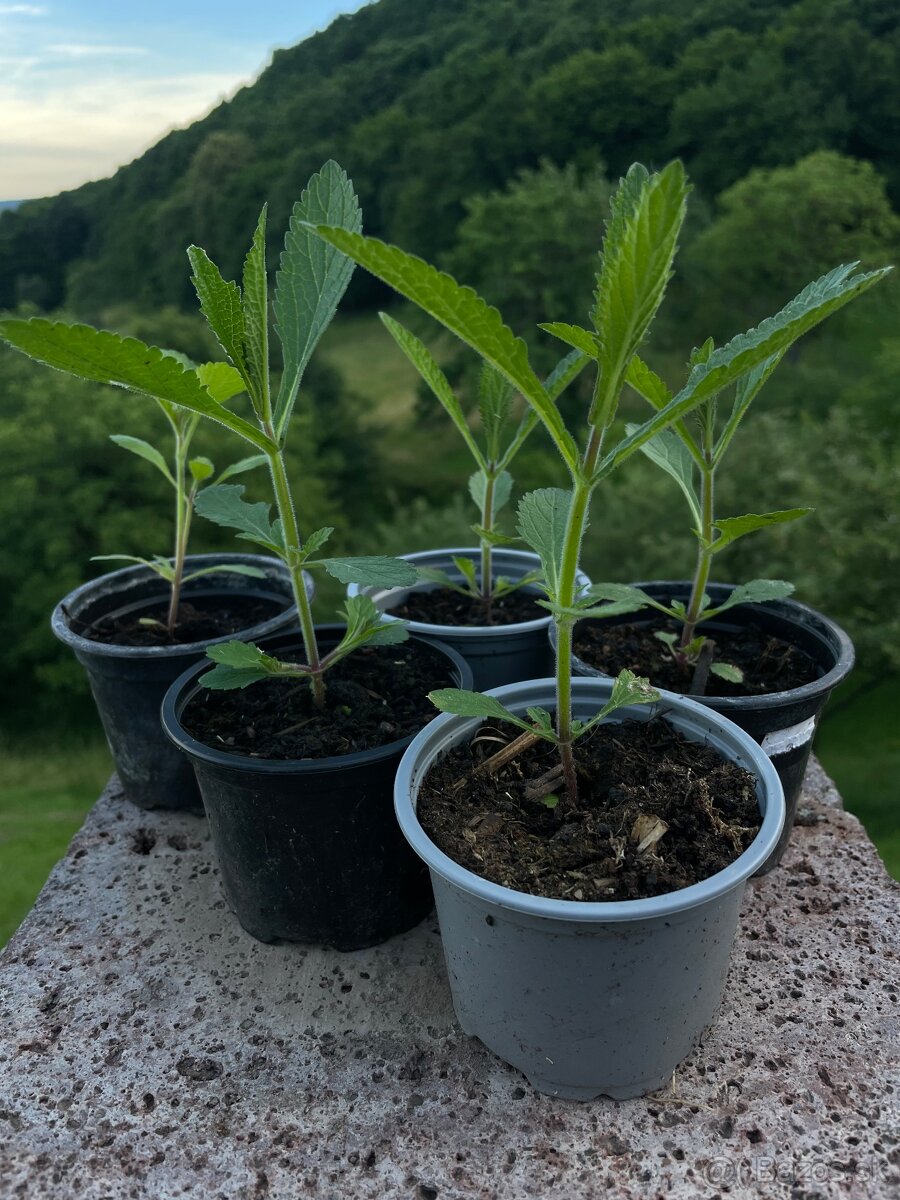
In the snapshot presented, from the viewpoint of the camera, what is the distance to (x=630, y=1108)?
1.16 metres

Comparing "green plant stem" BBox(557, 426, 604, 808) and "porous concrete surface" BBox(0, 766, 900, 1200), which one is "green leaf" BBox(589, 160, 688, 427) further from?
"porous concrete surface" BBox(0, 766, 900, 1200)

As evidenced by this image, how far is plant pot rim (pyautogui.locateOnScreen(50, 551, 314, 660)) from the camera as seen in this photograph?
1.70m

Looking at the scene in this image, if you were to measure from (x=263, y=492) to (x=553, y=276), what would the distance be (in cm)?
578

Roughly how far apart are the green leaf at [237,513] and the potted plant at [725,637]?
1.83ft

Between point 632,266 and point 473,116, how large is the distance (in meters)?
22.6

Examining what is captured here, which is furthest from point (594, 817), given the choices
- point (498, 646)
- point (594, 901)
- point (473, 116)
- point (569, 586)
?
point (473, 116)

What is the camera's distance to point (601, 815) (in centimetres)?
119

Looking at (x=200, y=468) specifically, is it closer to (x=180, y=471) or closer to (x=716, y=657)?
(x=180, y=471)

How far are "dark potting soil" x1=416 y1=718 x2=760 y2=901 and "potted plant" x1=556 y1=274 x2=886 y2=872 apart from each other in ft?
0.60

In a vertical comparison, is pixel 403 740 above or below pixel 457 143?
below

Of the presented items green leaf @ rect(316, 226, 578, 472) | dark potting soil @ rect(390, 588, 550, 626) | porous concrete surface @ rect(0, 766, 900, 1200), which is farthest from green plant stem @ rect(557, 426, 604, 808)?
dark potting soil @ rect(390, 588, 550, 626)

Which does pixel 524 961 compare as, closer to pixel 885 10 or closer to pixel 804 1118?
pixel 804 1118

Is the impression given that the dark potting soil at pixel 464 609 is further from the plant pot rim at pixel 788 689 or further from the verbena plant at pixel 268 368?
the verbena plant at pixel 268 368

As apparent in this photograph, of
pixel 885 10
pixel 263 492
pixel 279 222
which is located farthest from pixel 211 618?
pixel 885 10
